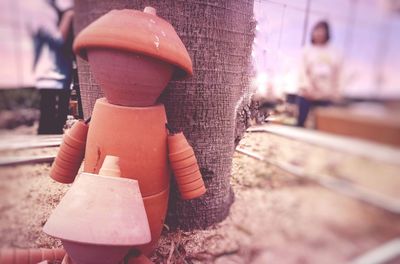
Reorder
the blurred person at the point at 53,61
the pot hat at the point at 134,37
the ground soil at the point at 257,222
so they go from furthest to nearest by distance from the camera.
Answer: the blurred person at the point at 53,61 → the pot hat at the point at 134,37 → the ground soil at the point at 257,222

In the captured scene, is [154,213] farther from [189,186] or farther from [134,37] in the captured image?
[134,37]

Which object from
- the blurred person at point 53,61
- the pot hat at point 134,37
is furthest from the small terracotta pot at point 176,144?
the blurred person at point 53,61

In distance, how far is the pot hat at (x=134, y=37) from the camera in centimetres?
84

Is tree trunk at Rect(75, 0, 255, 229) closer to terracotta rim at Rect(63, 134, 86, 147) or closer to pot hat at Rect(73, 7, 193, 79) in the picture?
terracotta rim at Rect(63, 134, 86, 147)

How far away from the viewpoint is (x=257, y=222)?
1.12 m

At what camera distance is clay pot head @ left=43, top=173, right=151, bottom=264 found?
32.1 inches

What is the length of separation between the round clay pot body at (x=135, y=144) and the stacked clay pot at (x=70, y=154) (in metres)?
0.07

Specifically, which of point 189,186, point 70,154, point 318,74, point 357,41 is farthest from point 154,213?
point 357,41

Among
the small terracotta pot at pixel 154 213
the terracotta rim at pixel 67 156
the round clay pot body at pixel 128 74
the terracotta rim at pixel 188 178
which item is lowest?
Answer: the small terracotta pot at pixel 154 213

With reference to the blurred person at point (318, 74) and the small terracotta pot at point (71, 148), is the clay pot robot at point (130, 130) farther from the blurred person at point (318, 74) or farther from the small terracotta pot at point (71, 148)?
the blurred person at point (318, 74)

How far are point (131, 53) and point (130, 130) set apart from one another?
22 cm

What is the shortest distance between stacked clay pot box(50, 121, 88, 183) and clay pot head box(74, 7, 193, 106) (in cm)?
19

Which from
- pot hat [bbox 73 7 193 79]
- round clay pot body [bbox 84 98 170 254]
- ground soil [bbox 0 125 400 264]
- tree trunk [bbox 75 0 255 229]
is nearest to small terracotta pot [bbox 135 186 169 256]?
round clay pot body [bbox 84 98 170 254]

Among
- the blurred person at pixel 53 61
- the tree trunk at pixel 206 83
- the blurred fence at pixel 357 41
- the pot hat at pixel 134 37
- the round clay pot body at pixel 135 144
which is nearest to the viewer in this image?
the blurred fence at pixel 357 41
